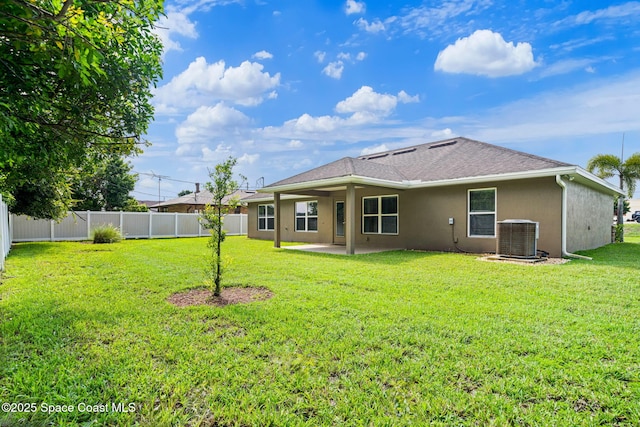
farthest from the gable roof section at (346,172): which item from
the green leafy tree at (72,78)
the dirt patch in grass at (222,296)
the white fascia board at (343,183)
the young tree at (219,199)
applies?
the green leafy tree at (72,78)

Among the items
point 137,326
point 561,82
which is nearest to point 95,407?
point 137,326

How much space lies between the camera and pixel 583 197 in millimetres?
10914

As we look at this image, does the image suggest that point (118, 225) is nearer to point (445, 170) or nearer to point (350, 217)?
point (350, 217)

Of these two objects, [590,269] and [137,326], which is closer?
[137,326]

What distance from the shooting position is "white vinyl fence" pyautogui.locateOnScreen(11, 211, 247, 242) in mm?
15188

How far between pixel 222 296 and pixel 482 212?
348 inches

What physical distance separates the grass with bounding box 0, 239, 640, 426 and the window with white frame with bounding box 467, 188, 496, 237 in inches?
182

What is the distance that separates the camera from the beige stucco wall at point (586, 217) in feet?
32.3

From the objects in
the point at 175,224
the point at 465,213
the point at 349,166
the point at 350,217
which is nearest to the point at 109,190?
the point at 175,224

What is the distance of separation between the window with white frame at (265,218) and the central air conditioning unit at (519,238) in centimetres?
1213

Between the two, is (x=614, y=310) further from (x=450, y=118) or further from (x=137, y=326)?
(x=450, y=118)

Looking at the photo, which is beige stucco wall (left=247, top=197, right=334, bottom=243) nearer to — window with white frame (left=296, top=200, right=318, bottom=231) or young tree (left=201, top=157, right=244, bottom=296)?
window with white frame (left=296, top=200, right=318, bottom=231)

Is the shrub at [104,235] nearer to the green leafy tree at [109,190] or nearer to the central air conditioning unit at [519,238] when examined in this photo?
the green leafy tree at [109,190]

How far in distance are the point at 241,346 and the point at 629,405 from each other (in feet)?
10.2
